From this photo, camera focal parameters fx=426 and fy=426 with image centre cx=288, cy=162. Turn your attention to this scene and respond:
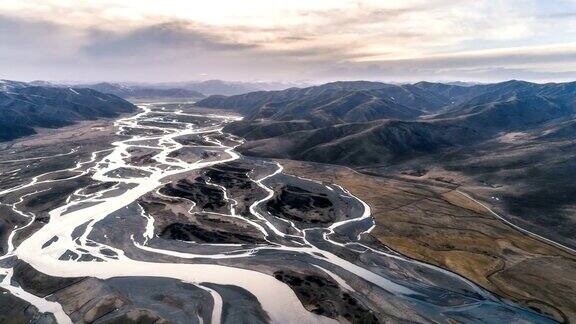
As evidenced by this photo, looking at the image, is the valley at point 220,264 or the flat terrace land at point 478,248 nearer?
the valley at point 220,264

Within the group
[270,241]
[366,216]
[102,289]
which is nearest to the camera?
[102,289]

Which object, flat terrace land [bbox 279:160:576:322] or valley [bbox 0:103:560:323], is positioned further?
flat terrace land [bbox 279:160:576:322]

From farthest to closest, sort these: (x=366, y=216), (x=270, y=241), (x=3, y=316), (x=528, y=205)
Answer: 1. (x=528, y=205)
2. (x=366, y=216)
3. (x=270, y=241)
4. (x=3, y=316)

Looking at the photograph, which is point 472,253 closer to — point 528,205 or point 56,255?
point 528,205

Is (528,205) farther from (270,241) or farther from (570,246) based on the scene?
(270,241)

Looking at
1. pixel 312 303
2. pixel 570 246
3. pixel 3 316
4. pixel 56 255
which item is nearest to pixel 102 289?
pixel 3 316

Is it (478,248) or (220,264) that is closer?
(220,264)

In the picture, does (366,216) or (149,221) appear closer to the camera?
(149,221)
